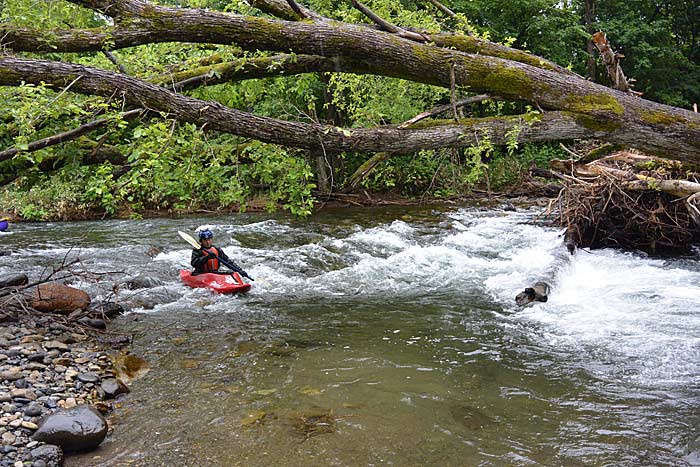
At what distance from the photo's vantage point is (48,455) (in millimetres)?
4016

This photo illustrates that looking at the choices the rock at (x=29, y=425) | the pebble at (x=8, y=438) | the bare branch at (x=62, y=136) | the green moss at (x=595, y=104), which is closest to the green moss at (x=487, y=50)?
the green moss at (x=595, y=104)

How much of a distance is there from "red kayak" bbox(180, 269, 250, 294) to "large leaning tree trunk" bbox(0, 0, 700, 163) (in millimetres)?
4068

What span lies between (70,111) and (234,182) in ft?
5.62

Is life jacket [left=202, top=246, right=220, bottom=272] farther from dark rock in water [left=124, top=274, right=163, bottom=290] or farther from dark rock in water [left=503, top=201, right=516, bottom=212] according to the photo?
dark rock in water [left=503, top=201, right=516, bottom=212]

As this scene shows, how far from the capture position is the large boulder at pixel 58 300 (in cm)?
724

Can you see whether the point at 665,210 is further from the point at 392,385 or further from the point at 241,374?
the point at 241,374

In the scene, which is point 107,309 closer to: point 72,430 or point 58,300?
point 58,300

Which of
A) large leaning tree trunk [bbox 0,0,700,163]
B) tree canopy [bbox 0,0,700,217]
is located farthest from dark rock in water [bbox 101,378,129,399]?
large leaning tree trunk [bbox 0,0,700,163]

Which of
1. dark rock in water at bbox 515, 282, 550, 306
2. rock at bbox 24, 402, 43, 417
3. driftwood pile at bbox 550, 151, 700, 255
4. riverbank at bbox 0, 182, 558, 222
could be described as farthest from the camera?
riverbank at bbox 0, 182, 558, 222

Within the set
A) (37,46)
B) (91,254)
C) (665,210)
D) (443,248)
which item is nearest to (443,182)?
(443,248)

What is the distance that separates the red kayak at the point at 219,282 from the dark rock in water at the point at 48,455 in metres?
5.27

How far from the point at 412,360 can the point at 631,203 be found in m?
6.55

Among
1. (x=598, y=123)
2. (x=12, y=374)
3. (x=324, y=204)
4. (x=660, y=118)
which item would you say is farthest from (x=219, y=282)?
(x=324, y=204)

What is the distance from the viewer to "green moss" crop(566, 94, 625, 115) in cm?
572
